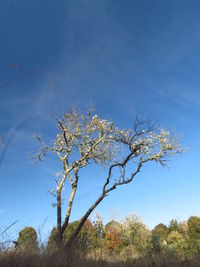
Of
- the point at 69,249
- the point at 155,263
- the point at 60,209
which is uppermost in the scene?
the point at 60,209

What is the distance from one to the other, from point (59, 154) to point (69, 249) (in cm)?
1111

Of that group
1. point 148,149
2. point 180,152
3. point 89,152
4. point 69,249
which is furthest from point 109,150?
point 69,249

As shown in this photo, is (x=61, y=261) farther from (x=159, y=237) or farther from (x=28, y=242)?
(x=159, y=237)

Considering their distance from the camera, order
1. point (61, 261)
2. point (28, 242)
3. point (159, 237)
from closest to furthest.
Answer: point (61, 261), point (28, 242), point (159, 237)

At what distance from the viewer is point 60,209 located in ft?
52.4

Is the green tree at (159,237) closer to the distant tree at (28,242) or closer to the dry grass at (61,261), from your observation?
the dry grass at (61,261)

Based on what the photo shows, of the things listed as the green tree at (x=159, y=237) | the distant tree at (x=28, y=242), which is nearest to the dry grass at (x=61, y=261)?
the distant tree at (x=28, y=242)

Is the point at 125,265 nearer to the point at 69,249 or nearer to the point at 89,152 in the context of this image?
the point at 69,249

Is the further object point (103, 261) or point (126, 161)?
point (126, 161)

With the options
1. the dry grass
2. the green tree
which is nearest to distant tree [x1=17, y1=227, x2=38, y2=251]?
the dry grass

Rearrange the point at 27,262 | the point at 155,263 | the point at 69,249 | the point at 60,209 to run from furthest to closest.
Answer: the point at 60,209, the point at 69,249, the point at 155,263, the point at 27,262

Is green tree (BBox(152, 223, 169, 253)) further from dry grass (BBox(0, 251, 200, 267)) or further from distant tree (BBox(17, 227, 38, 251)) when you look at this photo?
distant tree (BBox(17, 227, 38, 251))

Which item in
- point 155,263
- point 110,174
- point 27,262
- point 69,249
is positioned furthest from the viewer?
point 110,174

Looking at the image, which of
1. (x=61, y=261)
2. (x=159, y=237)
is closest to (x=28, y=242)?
(x=61, y=261)
